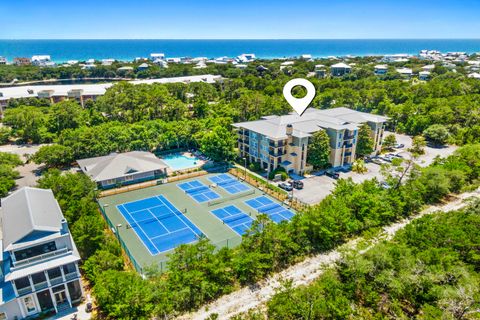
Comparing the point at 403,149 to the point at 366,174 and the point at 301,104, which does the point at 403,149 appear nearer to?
the point at 366,174

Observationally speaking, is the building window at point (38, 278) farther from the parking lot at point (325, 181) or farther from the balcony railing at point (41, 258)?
the parking lot at point (325, 181)

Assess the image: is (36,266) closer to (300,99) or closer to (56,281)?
(56,281)

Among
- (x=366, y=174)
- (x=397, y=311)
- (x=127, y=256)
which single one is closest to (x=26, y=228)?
(x=127, y=256)

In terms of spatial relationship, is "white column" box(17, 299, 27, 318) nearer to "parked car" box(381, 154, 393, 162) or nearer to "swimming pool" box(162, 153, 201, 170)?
"swimming pool" box(162, 153, 201, 170)

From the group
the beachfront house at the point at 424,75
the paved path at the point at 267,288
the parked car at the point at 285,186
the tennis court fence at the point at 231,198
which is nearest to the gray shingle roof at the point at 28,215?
the paved path at the point at 267,288

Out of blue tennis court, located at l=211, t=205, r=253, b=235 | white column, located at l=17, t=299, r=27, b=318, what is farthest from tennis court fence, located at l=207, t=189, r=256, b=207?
white column, located at l=17, t=299, r=27, b=318
